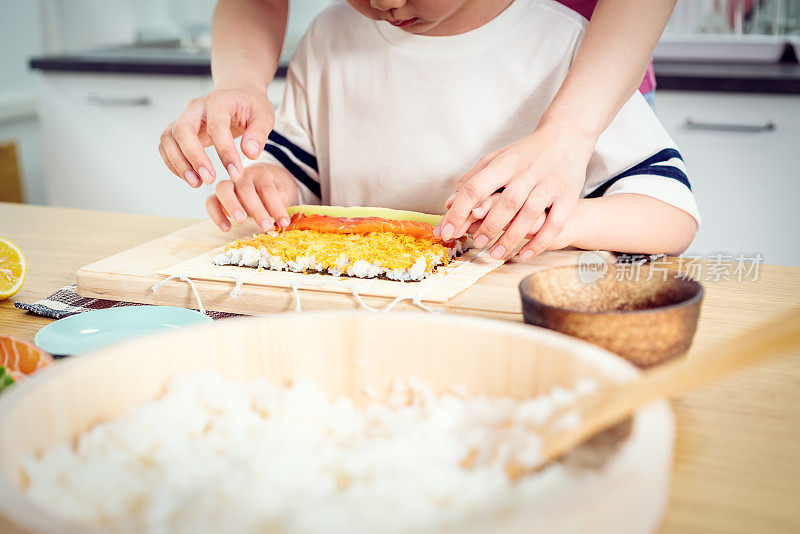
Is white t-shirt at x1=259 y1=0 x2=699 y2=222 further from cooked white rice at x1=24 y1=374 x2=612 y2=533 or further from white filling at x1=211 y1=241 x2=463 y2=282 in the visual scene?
cooked white rice at x1=24 y1=374 x2=612 y2=533

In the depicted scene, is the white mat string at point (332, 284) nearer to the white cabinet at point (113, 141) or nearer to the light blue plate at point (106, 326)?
the light blue plate at point (106, 326)

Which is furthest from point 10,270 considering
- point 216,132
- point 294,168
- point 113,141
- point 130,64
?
point 113,141

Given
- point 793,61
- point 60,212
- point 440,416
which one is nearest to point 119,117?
point 60,212

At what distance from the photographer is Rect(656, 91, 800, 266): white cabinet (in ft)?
7.44

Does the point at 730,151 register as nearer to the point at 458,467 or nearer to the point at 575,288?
the point at 575,288

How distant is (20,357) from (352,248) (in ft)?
1.68

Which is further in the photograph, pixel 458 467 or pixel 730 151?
pixel 730 151

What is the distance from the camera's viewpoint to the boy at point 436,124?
122cm

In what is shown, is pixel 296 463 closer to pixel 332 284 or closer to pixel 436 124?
pixel 332 284

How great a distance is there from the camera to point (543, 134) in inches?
44.5

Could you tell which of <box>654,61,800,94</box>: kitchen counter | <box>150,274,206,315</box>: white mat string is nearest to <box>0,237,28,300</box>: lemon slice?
<box>150,274,206,315</box>: white mat string

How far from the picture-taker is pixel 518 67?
1454 mm

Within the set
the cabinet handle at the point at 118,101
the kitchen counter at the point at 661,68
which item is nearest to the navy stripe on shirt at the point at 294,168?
the kitchen counter at the point at 661,68

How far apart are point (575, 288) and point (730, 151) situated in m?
1.75
